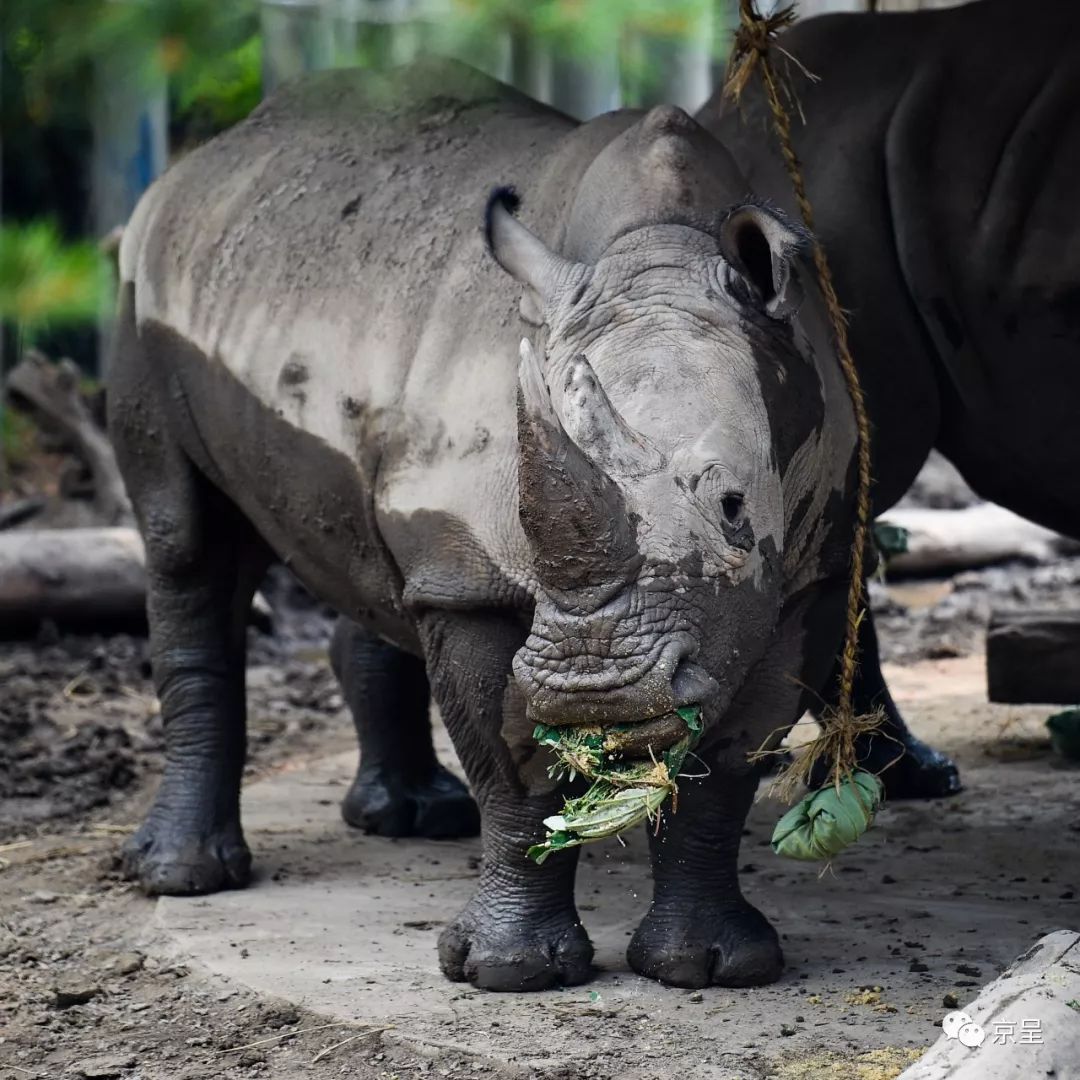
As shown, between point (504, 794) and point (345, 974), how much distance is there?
0.60 m

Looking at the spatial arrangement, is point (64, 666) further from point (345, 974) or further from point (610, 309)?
point (610, 309)

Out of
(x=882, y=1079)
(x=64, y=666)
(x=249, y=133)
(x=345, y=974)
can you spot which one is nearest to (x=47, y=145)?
(x=64, y=666)

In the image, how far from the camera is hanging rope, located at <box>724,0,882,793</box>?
14.2 ft

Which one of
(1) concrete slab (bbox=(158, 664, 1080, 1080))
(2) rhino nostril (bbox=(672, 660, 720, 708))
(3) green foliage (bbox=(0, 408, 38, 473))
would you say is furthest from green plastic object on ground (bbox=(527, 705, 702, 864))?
(3) green foliage (bbox=(0, 408, 38, 473))

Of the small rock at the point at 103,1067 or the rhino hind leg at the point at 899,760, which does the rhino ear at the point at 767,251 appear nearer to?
the small rock at the point at 103,1067

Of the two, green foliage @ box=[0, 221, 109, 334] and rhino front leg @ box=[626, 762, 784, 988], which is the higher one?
green foliage @ box=[0, 221, 109, 334]

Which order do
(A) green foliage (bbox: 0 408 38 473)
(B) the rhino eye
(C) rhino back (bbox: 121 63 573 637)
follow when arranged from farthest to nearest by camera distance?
(A) green foliage (bbox: 0 408 38 473), (C) rhino back (bbox: 121 63 573 637), (B) the rhino eye

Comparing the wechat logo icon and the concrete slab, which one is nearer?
the wechat logo icon

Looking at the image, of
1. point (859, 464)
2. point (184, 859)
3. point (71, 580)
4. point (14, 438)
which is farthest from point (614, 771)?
point (14, 438)

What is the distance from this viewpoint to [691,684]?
382 centimetres

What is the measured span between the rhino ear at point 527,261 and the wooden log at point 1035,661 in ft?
9.33

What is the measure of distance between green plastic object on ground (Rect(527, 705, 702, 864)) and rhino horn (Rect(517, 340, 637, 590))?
301mm

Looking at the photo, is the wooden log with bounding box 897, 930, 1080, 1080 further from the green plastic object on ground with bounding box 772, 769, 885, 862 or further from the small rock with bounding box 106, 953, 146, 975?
the small rock with bounding box 106, 953, 146, 975

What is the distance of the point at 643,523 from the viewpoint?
381 centimetres
